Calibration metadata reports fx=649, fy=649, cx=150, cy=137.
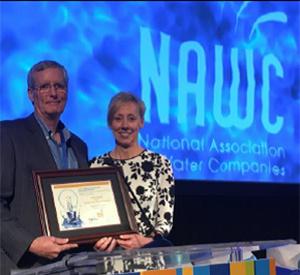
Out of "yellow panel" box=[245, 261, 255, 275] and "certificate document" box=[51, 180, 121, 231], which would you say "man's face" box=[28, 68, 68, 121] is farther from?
"yellow panel" box=[245, 261, 255, 275]

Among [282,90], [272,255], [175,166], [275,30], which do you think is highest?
[275,30]

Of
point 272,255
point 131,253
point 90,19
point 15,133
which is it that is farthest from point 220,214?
point 131,253

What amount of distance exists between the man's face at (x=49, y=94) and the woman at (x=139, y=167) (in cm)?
53

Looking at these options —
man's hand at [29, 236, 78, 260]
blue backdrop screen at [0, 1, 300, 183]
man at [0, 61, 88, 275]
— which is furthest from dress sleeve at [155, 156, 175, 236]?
blue backdrop screen at [0, 1, 300, 183]

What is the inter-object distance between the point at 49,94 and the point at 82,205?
0.52m

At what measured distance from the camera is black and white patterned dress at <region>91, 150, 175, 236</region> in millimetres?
2742

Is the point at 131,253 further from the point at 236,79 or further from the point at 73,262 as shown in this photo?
the point at 236,79

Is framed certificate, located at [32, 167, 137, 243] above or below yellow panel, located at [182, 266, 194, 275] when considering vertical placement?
above

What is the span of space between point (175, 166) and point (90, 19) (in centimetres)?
→ 105

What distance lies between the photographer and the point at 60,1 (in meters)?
3.82

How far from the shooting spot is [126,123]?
2.90 m

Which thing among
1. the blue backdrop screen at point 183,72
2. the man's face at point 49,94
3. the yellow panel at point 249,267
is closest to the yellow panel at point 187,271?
the yellow panel at point 249,267

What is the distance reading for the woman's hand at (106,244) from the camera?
196 centimetres

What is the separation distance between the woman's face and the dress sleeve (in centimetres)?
18
